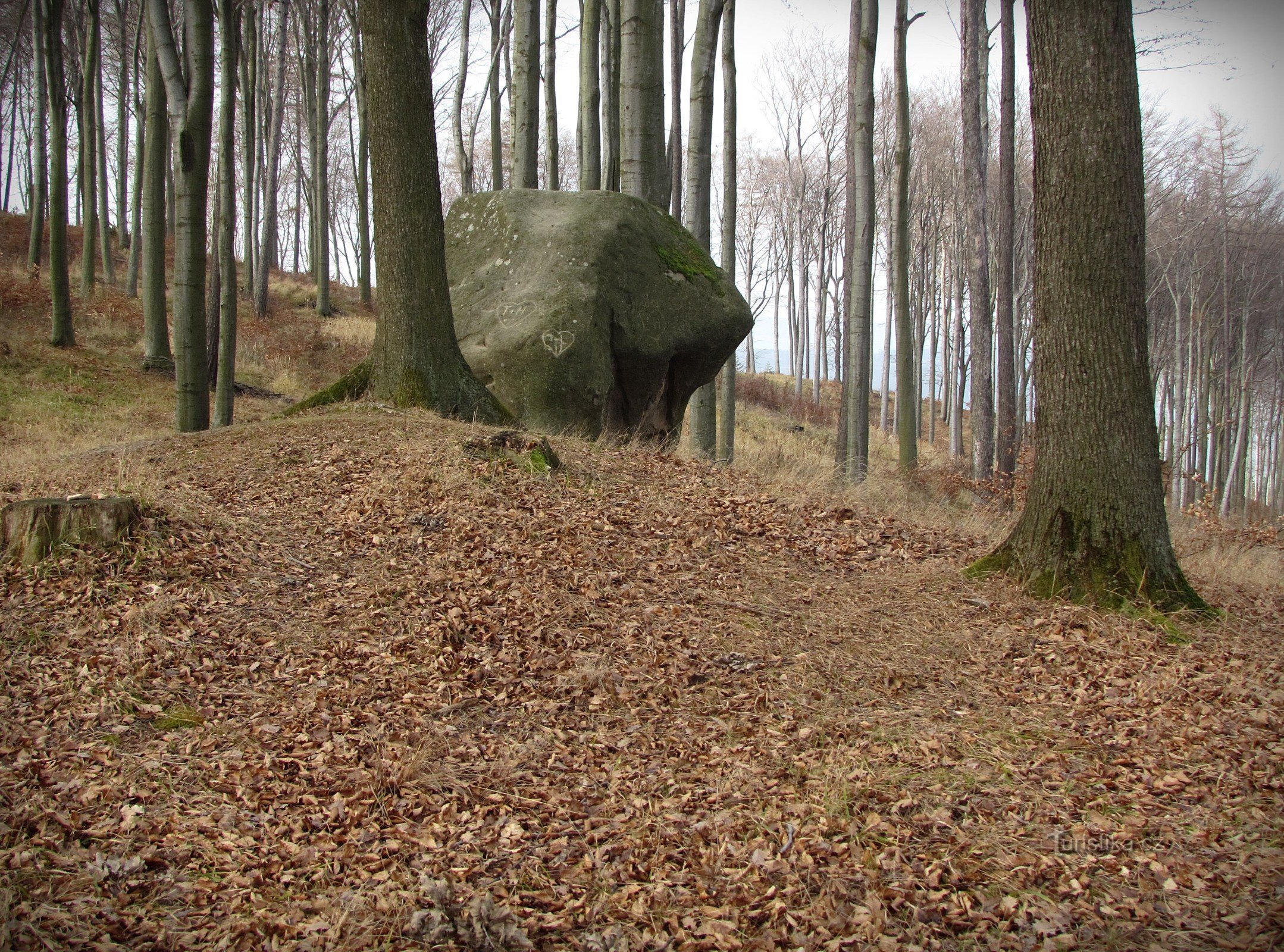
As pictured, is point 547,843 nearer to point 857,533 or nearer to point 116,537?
point 116,537

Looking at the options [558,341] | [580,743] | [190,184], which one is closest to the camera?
[580,743]

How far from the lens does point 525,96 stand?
1297cm

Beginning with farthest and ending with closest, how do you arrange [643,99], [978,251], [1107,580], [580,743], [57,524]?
[978,251], [643,99], [1107,580], [57,524], [580,743]

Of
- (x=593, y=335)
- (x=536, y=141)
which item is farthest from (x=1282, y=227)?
(x=593, y=335)

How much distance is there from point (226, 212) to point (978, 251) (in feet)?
36.0

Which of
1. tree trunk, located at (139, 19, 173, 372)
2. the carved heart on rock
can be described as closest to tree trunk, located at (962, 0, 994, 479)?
the carved heart on rock

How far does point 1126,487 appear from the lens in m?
5.33

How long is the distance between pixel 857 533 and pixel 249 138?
1174 cm

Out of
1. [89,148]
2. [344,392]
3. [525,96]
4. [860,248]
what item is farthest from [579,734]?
[89,148]

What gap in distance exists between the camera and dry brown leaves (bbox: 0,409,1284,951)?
2662 millimetres

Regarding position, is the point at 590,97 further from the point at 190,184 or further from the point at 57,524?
the point at 57,524

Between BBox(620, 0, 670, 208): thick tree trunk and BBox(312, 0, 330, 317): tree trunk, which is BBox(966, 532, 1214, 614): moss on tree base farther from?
BBox(312, 0, 330, 317): tree trunk

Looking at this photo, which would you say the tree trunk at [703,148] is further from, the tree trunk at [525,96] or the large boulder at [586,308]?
the tree trunk at [525,96]

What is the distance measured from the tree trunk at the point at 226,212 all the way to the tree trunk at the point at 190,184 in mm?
1327
